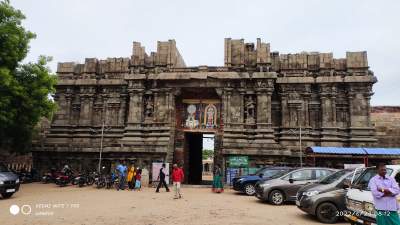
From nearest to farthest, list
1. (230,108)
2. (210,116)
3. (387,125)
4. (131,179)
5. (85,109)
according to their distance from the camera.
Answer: (131,179)
(230,108)
(210,116)
(387,125)
(85,109)

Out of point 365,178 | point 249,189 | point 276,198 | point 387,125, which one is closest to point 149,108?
point 249,189

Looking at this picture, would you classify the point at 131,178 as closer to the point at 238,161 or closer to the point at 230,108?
the point at 238,161

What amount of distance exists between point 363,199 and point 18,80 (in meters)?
18.1

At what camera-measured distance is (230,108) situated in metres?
22.2

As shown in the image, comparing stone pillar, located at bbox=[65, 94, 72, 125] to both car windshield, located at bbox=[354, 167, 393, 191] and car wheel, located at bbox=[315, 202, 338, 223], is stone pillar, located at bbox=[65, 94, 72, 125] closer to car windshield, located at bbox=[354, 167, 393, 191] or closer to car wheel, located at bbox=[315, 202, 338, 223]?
car wheel, located at bbox=[315, 202, 338, 223]

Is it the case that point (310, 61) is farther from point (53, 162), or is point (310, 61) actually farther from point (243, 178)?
point (53, 162)

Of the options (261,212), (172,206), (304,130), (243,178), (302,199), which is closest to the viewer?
(302,199)

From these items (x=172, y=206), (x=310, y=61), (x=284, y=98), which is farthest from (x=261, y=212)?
(x=310, y=61)

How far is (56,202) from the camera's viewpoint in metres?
12.7

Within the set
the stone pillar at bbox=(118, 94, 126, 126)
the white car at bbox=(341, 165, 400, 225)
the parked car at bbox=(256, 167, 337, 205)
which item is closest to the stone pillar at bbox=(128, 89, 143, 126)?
the stone pillar at bbox=(118, 94, 126, 126)

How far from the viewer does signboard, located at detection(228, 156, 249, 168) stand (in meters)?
20.1

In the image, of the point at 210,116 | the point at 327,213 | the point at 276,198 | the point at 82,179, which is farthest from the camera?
the point at 210,116

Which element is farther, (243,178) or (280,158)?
(280,158)

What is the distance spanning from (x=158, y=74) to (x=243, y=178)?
10.1 meters
